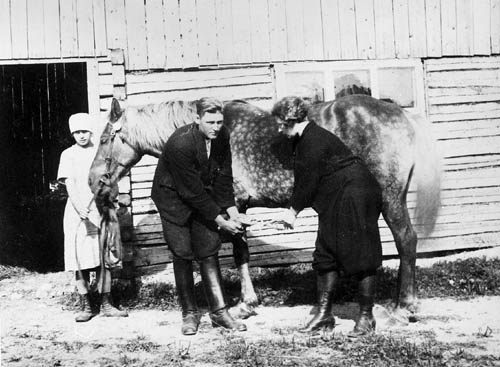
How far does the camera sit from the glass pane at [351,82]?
8.58m

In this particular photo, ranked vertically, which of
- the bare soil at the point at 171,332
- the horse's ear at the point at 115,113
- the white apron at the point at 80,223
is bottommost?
the bare soil at the point at 171,332

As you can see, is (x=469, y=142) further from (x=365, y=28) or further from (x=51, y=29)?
(x=51, y=29)

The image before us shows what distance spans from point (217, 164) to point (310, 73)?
3.65 meters

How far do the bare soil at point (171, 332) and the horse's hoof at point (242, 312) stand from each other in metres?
0.08

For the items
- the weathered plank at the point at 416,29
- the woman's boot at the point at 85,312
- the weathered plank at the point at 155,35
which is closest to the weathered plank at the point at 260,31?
the weathered plank at the point at 155,35

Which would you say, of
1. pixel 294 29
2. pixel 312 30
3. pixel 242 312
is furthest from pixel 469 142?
pixel 242 312

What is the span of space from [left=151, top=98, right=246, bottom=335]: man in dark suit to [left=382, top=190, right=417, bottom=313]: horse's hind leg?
1472 millimetres

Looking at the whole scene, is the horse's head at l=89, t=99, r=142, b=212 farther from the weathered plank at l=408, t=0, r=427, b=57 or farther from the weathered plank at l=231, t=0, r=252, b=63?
the weathered plank at l=408, t=0, r=427, b=57

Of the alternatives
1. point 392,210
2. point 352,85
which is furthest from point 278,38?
point 392,210

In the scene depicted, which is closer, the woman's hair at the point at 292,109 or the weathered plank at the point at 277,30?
the woman's hair at the point at 292,109

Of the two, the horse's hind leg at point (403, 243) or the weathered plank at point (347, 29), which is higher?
the weathered plank at point (347, 29)

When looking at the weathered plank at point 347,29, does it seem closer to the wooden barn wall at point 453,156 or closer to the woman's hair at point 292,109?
the wooden barn wall at point 453,156

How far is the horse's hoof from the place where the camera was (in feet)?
18.6

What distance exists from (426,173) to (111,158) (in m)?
3.28
